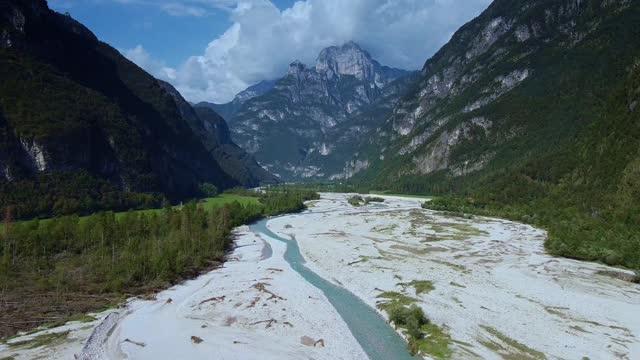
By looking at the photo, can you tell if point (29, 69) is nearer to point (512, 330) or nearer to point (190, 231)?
point (190, 231)

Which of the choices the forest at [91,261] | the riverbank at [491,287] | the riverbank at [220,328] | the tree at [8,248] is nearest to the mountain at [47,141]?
the forest at [91,261]

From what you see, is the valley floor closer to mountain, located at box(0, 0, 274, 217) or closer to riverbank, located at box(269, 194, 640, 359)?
riverbank, located at box(269, 194, 640, 359)

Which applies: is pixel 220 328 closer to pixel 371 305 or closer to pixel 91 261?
pixel 371 305

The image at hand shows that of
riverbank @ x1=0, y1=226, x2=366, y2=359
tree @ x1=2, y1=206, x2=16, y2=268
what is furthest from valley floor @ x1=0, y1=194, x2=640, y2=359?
tree @ x1=2, y1=206, x2=16, y2=268

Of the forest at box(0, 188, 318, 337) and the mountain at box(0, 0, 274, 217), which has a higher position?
the mountain at box(0, 0, 274, 217)

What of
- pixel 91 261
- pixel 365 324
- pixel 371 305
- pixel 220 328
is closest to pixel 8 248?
pixel 91 261

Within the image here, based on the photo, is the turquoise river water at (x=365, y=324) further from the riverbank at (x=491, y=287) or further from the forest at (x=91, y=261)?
the forest at (x=91, y=261)

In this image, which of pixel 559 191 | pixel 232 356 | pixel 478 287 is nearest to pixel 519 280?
pixel 478 287
